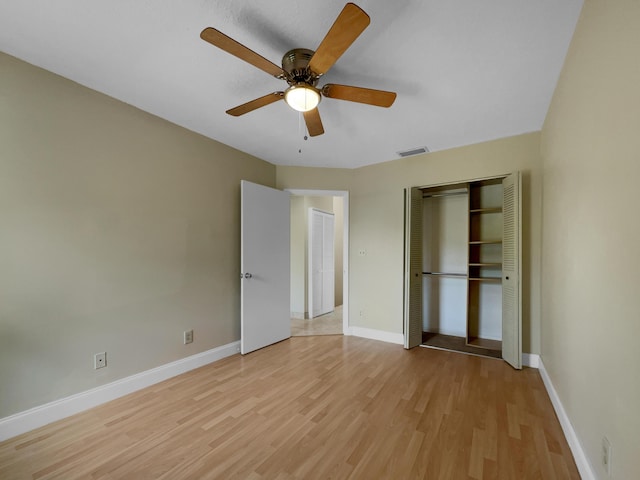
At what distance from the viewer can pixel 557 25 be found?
1.57m

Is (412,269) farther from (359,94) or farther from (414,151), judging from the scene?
(359,94)

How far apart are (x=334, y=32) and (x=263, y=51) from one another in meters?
0.72

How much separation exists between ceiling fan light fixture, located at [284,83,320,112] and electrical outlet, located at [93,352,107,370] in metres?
2.46

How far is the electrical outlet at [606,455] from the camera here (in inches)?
47.6

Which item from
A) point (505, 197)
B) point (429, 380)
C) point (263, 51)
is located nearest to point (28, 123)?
point (263, 51)

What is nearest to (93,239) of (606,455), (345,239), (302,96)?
(302,96)

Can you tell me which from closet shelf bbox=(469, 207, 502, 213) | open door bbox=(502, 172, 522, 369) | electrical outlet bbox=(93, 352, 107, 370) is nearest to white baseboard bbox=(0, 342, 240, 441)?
electrical outlet bbox=(93, 352, 107, 370)

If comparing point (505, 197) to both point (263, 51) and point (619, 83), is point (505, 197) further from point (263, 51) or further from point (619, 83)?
point (263, 51)

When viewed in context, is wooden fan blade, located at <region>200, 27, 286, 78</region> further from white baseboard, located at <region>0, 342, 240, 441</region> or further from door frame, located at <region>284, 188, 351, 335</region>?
white baseboard, located at <region>0, 342, 240, 441</region>

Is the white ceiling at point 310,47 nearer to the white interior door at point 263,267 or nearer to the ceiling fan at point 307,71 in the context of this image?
the ceiling fan at point 307,71

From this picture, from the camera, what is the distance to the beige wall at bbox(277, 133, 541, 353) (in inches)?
118

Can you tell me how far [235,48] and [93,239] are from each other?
1.89m

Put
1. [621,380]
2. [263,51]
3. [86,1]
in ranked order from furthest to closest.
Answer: [263,51]
[86,1]
[621,380]

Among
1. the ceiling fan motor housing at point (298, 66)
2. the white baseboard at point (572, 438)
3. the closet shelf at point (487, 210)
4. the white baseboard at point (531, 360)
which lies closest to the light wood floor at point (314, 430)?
the white baseboard at point (572, 438)
